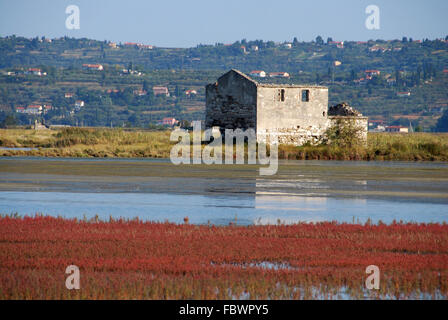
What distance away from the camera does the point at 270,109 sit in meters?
55.1

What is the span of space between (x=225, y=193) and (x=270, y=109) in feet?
90.4

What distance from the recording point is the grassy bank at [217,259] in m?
12.4

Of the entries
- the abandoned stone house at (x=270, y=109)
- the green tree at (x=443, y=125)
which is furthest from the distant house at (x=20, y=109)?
the abandoned stone house at (x=270, y=109)

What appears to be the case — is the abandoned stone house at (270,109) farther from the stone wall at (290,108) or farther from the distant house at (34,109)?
the distant house at (34,109)

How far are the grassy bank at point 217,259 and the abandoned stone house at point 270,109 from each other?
1406 inches

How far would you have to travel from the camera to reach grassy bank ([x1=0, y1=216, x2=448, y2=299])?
40.7 ft

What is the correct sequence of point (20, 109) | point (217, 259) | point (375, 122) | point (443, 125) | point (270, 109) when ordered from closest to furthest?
point (217, 259) → point (270, 109) → point (443, 125) → point (375, 122) → point (20, 109)

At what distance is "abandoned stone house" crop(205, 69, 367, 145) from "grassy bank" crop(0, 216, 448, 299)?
3572 centimetres

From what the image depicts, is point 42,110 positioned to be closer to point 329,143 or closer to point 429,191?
point 329,143

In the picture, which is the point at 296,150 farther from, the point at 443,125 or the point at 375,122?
the point at 375,122

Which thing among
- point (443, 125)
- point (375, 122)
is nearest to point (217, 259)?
point (443, 125)

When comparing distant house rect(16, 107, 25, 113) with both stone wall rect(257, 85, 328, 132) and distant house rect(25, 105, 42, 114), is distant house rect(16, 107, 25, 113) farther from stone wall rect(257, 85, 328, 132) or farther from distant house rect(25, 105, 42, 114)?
stone wall rect(257, 85, 328, 132)

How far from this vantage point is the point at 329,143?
5716cm
